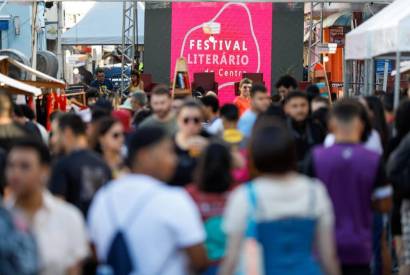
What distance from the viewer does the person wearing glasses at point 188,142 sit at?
7.69 m

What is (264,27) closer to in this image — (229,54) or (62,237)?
(229,54)

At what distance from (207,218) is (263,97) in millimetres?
5374

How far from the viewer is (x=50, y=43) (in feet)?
155

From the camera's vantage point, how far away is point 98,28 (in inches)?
1449

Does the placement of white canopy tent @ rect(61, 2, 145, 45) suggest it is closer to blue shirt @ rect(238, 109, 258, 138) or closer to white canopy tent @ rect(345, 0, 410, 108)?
white canopy tent @ rect(345, 0, 410, 108)

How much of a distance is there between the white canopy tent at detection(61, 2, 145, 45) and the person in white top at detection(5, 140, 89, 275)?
97.8 ft

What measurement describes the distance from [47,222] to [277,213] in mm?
1207

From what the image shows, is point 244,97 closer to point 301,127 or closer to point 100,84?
point 301,127

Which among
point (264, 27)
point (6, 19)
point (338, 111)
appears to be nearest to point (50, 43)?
point (6, 19)

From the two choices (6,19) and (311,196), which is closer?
(311,196)

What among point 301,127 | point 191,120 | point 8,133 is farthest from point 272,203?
point 301,127

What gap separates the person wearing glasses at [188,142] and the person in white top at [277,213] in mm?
1663

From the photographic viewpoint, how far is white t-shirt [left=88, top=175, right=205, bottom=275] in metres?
5.52

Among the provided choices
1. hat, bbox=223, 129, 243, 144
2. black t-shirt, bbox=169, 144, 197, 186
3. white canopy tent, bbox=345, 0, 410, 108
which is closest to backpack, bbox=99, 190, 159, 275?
black t-shirt, bbox=169, 144, 197, 186
